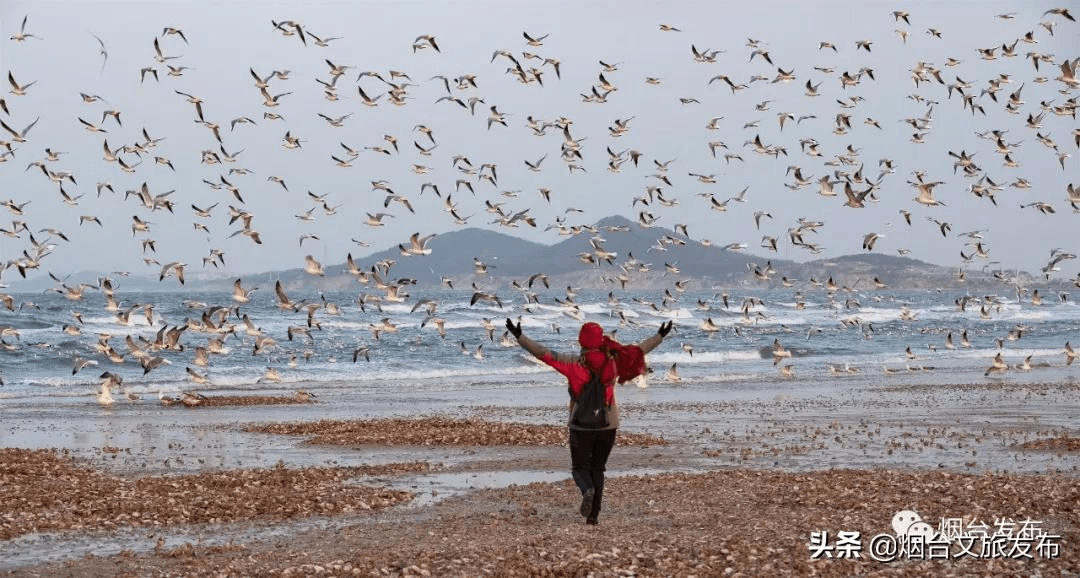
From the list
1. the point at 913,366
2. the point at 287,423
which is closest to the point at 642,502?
the point at 287,423

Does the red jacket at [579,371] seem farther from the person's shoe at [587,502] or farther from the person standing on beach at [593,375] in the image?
the person's shoe at [587,502]

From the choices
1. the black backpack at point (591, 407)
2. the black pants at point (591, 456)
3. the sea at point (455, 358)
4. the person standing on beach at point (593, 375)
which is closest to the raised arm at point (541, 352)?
→ the person standing on beach at point (593, 375)

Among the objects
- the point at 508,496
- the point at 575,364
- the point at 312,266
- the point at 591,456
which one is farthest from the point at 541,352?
the point at 312,266

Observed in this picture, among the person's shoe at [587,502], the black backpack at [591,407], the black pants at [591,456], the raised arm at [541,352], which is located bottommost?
the person's shoe at [587,502]

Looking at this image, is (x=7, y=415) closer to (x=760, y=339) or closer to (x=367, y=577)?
(x=367, y=577)

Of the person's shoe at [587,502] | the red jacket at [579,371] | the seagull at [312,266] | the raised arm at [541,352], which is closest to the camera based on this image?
the raised arm at [541,352]

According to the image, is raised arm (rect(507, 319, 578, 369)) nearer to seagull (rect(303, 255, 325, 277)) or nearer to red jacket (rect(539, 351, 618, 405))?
red jacket (rect(539, 351, 618, 405))

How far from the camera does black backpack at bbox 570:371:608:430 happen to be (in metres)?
11.8

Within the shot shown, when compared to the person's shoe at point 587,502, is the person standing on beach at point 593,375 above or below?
above

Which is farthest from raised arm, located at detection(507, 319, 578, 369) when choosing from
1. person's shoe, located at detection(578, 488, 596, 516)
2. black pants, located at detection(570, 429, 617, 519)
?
person's shoe, located at detection(578, 488, 596, 516)

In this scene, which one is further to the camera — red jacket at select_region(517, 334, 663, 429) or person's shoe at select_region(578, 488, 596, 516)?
person's shoe at select_region(578, 488, 596, 516)

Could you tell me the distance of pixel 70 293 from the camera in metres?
39.6

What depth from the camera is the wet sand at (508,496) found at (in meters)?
10.6

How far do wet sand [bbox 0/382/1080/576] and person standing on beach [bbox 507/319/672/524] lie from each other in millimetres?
511
